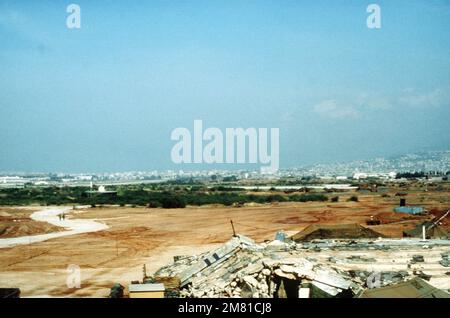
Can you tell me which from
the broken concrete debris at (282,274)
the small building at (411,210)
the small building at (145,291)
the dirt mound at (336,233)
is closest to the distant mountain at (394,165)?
the small building at (411,210)

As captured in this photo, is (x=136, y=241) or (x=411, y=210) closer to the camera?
(x=136, y=241)

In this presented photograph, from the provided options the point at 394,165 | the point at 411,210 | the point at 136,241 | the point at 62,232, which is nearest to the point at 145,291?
the point at 136,241

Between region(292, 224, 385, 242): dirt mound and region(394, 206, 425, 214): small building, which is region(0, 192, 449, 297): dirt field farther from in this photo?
region(292, 224, 385, 242): dirt mound

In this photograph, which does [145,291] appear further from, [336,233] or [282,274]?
[336,233]

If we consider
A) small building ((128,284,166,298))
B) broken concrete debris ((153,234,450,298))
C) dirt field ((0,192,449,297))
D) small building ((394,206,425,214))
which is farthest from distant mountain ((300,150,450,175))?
small building ((128,284,166,298))
